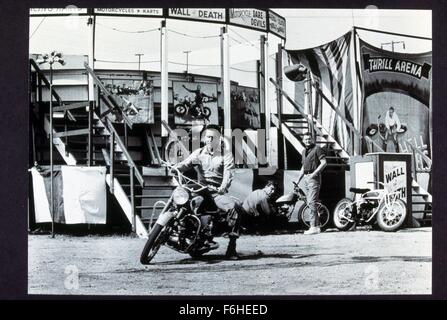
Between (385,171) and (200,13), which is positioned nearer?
(200,13)

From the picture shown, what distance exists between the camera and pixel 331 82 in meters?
6.93

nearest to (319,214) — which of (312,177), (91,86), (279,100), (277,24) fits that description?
(312,177)

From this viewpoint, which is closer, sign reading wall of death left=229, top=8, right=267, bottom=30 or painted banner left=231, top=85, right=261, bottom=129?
sign reading wall of death left=229, top=8, right=267, bottom=30

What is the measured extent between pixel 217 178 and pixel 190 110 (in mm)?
607

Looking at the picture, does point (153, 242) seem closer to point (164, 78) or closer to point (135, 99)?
point (135, 99)

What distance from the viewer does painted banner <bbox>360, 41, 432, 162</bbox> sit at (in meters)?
6.89

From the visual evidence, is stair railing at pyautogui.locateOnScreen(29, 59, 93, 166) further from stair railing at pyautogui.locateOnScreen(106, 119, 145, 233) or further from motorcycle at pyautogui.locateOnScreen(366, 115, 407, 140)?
motorcycle at pyautogui.locateOnScreen(366, 115, 407, 140)

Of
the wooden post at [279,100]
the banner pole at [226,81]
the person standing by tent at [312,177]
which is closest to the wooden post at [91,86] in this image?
the banner pole at [226,81]

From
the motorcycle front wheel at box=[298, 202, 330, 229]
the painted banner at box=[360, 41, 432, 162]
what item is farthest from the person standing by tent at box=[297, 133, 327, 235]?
the painted banner at box=[360, 41, 432, 162]

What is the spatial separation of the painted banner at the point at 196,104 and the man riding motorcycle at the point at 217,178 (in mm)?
108

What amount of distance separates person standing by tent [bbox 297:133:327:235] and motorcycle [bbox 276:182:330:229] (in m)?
0.03
